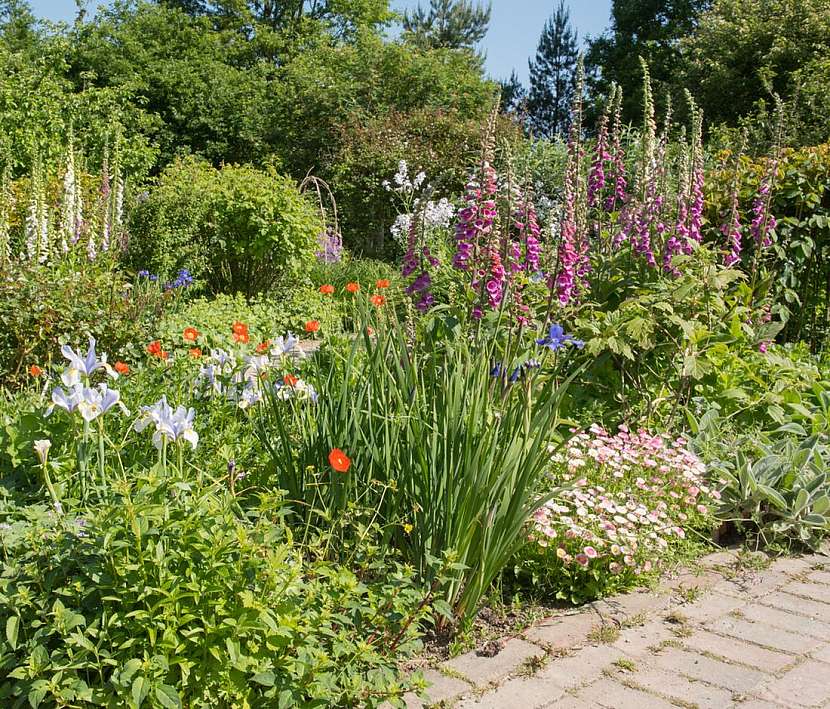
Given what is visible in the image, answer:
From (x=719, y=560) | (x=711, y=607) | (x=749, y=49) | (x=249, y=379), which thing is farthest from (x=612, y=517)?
(x=749, y=49)

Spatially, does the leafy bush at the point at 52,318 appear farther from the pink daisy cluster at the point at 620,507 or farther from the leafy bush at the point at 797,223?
the leafy bush at the point at 797,223

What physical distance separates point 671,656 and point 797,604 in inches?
27.3

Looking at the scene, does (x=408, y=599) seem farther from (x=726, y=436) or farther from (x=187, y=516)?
(x=726, y=436)

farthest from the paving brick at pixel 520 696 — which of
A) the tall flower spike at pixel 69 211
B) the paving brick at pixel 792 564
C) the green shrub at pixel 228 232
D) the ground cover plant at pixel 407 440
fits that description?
the green shrub at pixel 228 232

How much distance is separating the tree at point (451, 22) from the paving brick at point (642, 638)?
31930 mm

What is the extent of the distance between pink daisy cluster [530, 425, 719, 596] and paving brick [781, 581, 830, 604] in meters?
0.41

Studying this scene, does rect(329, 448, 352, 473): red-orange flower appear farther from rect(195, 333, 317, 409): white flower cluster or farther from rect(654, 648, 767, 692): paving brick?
rect(654, 648, 767, 692): paving brick

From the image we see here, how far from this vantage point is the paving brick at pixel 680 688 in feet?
7.26

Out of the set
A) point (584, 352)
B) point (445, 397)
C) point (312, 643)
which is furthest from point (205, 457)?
point (584, 352)

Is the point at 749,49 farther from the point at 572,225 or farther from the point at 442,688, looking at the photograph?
the point at 442,688

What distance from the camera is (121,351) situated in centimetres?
475

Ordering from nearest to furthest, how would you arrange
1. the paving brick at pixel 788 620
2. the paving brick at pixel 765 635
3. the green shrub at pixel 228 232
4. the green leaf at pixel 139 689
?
the green leaf at pixel 139 689
the paving brick at pixel 765 635
the paving brick at pixel 788 620
the green shrub at pixel 228 232

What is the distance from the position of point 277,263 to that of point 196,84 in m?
11.9

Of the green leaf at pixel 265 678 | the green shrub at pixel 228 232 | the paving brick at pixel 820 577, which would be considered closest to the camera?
the green leaf at pixel 265 678
